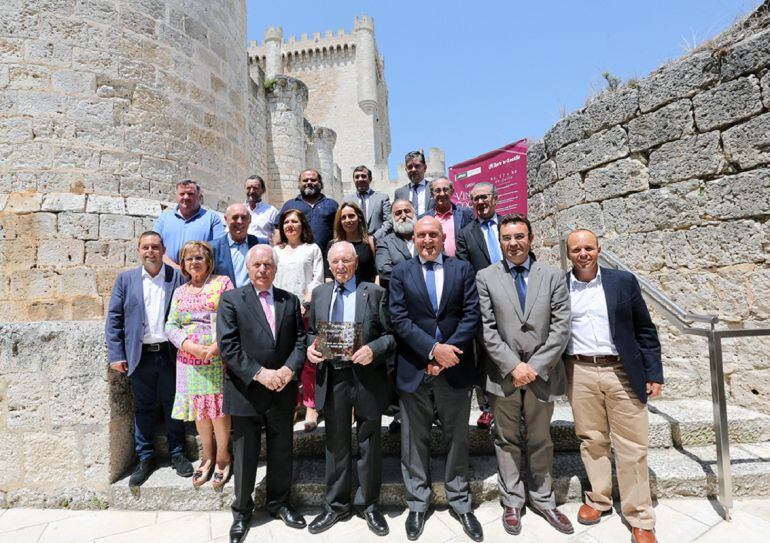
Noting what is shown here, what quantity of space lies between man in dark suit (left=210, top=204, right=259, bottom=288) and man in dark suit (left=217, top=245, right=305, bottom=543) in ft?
2.17

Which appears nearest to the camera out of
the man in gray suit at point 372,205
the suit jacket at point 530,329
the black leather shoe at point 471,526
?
the black leather shoe at point 471,526

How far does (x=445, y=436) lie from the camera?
2795 millimetres


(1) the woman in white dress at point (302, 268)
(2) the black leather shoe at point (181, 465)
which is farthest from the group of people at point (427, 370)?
(1) the woman in white dress at point (302, 268)

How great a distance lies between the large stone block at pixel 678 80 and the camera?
365 centimetres

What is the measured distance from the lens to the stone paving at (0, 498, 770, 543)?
2.53 metres

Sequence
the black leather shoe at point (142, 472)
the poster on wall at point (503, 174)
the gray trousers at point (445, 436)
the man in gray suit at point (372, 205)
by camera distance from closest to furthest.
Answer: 1. the gray trousers at point (445, 436)
2. the black leather shoe at point (142, 472)
3. the man in gray suit at point (372, 205)
4. the poster on wall at point (503, 174)

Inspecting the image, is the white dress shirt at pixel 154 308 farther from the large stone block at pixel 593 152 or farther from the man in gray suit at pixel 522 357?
the large stone block at pixel 593 152

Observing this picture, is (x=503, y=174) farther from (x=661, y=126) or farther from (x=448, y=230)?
(x=448, y=230)

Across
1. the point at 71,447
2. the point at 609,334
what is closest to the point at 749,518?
the point at 609,334

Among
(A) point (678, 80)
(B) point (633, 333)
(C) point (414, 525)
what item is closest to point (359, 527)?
(C) point (414, 525)

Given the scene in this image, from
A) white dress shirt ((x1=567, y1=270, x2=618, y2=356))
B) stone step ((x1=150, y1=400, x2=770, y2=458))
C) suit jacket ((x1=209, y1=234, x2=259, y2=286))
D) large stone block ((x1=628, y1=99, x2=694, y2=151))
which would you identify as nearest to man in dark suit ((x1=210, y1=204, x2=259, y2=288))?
suit jacket ((x1=209, y1=234, x2=259, y2=286))

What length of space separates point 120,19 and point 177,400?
523cm

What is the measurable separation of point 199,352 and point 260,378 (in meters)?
0.54

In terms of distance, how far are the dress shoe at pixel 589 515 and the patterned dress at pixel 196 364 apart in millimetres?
2565
